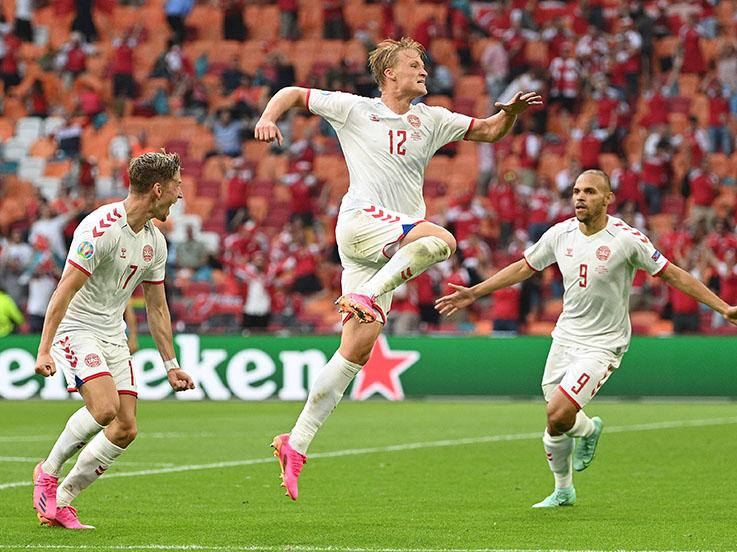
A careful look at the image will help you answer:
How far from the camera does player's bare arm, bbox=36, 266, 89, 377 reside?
833 cm

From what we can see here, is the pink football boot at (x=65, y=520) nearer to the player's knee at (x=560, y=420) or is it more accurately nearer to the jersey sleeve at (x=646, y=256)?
the player's knee at (x=560, y=420)

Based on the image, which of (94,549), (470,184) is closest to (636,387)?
(470,184)

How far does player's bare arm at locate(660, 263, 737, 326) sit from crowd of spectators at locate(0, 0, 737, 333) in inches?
506

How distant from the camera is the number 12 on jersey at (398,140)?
940cm

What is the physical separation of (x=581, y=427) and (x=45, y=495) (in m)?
3.76

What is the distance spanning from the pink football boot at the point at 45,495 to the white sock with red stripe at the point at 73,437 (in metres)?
0.04

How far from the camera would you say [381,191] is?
9.40 meters

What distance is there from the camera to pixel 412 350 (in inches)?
888

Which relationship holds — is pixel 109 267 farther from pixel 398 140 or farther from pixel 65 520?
pixel 398 140

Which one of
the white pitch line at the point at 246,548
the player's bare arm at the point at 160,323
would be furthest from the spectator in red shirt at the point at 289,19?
the white pitch line at the point at 246,548

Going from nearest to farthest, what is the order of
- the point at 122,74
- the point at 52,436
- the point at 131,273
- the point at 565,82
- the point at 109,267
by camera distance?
the point at 109,267
the point at 131,273
the point at 52,436
the point at 565,82
the point at 122,74

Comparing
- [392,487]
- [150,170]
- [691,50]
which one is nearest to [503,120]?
[150,170]

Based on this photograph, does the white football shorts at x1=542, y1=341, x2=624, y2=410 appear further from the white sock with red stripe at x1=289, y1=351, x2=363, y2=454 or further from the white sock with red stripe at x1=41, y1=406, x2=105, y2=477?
the white sock with red stripe at x1=41, y1=406, x2=105, y2=477

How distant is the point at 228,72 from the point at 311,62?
1.70 m
